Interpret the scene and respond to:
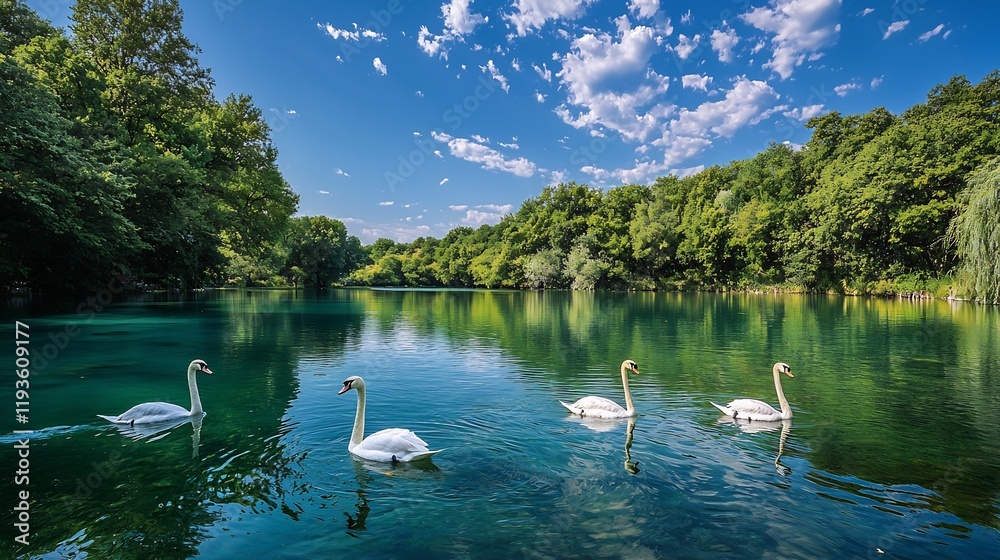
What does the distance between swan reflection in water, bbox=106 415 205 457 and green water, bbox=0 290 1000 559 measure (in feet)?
0.42

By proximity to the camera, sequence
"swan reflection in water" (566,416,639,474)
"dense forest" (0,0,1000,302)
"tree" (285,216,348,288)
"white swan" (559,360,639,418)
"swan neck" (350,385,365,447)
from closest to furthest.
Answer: "swan neck" (350,385,365,447)
"swan reflection in water" (566,416,639,474)
"white swan" (559,360,639,418)
"dense forest" (0,0,1000,302)
"tree" (285,216,348,288)

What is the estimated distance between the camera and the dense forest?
26.2 meters

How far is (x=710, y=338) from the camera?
21.9 meters

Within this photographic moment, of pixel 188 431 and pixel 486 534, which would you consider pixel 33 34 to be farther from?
pixel 486 534

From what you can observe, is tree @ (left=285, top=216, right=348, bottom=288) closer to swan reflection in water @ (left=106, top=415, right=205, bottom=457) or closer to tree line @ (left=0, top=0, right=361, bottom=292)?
tree line @ (left=0, top=0, right=361, bottom=292)

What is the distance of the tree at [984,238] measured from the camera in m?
31.0

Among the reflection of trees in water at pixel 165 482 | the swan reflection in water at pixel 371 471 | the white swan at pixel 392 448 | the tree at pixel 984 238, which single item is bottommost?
the swan reflection in water at pixel 371 471

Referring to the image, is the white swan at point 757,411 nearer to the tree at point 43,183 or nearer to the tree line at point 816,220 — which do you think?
the tree at point 43,183

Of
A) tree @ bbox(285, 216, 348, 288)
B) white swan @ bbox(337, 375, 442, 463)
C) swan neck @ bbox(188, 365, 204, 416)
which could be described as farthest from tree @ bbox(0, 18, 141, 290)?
tree @ bbox(285, 216, 348, 288)

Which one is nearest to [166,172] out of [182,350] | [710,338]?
[182,350]

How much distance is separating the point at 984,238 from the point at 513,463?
38.7 m

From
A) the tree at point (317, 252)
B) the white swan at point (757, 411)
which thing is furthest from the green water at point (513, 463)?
the tree at point (317, 252)

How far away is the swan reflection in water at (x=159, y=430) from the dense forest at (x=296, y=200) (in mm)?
18339

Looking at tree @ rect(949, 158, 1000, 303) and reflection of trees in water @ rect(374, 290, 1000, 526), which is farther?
tree @ rect(949, 158, 1000, 303)
